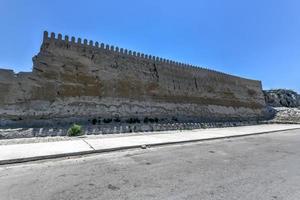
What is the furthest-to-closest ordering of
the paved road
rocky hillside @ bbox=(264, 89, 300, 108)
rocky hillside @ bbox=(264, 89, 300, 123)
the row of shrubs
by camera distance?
rocky hillside @ bbox=(264, 89, 300, 108) < rocky hillside @ bbox=(264, 89, 300, 123) < the row of shrubs < the paved road

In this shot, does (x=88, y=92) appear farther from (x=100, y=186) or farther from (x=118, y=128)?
(x=100, y=186)

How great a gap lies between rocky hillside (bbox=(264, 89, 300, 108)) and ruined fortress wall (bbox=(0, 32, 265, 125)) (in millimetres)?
17945

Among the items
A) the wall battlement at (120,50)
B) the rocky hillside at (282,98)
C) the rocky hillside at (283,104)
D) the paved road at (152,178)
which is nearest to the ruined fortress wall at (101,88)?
the wall battlement at (120,50)

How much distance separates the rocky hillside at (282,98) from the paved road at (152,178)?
37.0 meters

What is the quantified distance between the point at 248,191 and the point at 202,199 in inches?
34.6

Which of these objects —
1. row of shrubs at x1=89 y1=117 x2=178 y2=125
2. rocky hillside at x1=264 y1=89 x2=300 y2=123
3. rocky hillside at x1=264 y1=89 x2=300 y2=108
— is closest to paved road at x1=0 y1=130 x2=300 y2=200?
row of shrubs at x1=89 y1=117 x2=178 y2=125

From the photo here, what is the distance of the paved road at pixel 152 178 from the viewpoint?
3150mm

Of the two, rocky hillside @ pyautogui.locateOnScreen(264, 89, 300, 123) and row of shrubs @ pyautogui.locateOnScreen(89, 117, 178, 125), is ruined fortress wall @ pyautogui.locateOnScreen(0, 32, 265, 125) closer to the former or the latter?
row of shrubs @ pyautogui.locateOnScreen(89, 117, 178, 125)

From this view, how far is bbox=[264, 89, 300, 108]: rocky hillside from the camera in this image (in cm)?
3781

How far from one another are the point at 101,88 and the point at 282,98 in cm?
3827

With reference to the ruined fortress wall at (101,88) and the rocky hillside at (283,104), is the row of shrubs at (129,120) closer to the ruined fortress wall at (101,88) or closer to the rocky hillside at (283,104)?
the ruined fortress wall at (101,88)

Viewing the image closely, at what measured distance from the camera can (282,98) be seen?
132ft

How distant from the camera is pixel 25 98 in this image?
11633 mm

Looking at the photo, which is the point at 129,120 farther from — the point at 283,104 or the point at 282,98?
the point at 282,98
